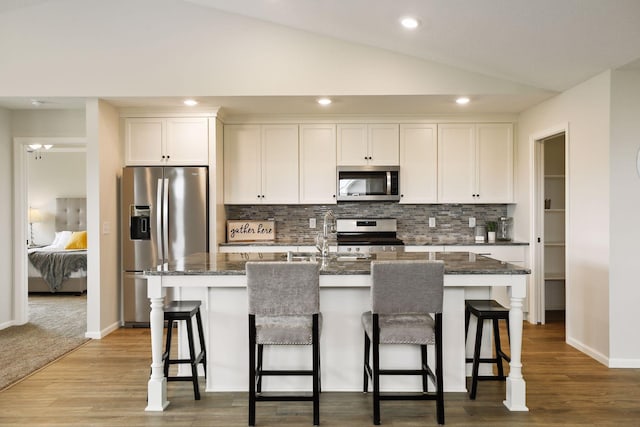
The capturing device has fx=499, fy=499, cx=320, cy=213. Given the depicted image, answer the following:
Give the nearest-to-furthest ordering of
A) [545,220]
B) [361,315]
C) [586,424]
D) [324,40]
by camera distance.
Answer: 1. [586,424]
2. [361,315]
3. [324,40]
4. [545,220]

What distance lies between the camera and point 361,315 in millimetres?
3322

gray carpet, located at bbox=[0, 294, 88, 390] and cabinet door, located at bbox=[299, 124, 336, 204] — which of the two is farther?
cabinet door, located at bbox=[299, 124, 336, 204]

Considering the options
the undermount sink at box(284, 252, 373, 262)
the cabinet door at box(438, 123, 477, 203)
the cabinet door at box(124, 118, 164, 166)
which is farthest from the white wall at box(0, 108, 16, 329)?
the cabinet door at box(438, 123, 477, 203)

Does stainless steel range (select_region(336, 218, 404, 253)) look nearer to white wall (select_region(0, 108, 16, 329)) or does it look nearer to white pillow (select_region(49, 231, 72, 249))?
white wall (select_region(0, 108, 16, 329))

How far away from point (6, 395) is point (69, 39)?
3251 millimetres

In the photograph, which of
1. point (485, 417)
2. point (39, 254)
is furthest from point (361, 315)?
point (39, 254)

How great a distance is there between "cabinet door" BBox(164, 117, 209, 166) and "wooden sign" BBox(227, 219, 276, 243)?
33.5 inches

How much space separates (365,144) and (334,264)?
9.31 ft

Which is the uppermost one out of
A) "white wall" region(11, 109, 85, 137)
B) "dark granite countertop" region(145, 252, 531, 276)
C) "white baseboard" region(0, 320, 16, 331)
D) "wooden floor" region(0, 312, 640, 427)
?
"white wall" region(11, 109, 85, 137)

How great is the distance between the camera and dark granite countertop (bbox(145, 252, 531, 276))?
3.04 meters

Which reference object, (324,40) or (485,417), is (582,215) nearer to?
(485,417)

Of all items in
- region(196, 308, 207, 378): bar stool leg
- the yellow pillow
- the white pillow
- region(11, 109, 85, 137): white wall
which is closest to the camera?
region(196, 308, 207, 378): bar stool leg

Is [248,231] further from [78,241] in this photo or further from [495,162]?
[78,241]

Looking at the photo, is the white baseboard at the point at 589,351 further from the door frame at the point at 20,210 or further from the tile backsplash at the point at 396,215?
the door frame at the point at 20,210
